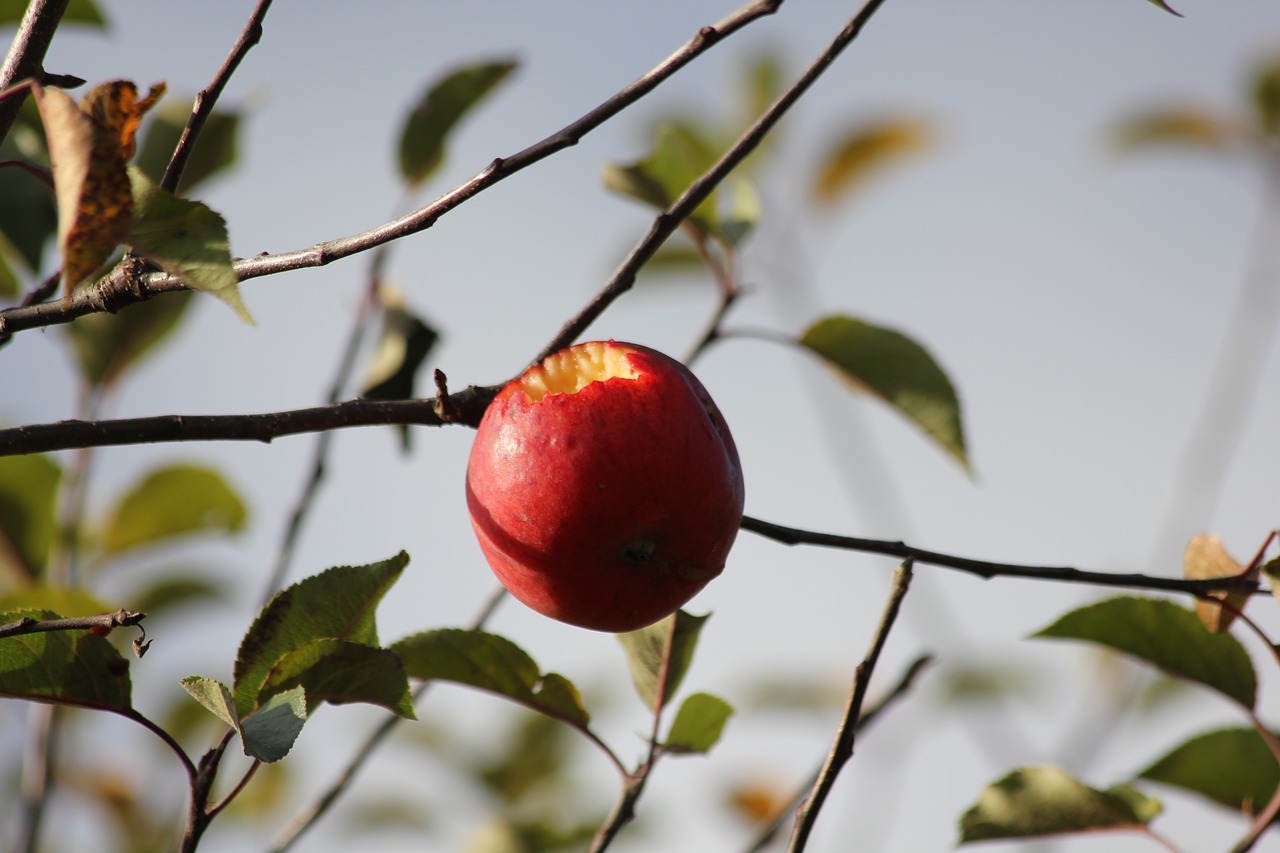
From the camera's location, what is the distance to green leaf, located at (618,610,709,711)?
153 cm

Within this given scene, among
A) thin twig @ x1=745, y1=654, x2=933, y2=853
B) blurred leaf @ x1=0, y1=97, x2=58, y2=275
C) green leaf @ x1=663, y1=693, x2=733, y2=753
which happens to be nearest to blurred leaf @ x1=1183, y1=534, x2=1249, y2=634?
thin twig @ x1=745, y1=654, x2=933, y2=853

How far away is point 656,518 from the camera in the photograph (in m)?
1.17

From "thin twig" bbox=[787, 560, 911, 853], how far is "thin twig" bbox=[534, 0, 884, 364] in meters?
0.39

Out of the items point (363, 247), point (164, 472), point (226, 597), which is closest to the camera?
point (363, 247)

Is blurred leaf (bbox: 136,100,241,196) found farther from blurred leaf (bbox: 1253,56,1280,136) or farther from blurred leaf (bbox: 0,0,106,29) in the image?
blurred leaf (bbox: 1253,56,1280,136)

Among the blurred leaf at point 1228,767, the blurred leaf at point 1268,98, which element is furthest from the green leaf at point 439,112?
the blurred leaf at point 1268,98

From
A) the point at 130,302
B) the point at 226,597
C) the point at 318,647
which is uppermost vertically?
the point at 226,597

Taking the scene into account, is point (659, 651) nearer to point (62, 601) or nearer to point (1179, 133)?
point (62, 601)

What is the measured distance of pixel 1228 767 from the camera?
5.74ft

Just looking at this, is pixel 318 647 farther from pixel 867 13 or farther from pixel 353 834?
pixel 353 834

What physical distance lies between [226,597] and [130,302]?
203cm

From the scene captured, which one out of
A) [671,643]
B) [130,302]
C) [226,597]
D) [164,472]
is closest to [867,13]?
[130,302]

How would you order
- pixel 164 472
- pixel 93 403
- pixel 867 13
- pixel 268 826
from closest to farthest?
pixel 867 13
pixel 93 403
pixel 164 472
pixel 268 826

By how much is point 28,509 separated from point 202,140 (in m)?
0.83
